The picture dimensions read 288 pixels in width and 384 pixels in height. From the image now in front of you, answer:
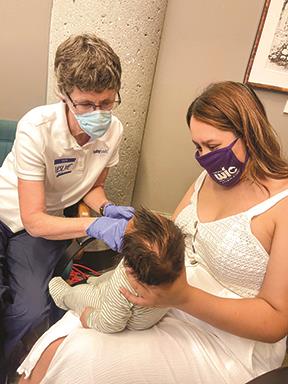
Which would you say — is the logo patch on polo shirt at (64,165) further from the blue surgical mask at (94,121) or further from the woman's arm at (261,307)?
the woman's arm at (261,307)

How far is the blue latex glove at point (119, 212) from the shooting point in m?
1.24

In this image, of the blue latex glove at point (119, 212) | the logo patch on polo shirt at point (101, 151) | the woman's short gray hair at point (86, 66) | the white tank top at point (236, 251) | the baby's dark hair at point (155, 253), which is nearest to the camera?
the baby's dark hair at point (155, 253)

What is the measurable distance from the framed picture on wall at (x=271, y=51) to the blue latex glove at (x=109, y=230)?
1.21m

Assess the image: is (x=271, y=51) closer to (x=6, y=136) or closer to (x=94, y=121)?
(x=94, y=121)

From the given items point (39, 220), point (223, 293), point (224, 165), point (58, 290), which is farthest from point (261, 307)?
point (39, 220)

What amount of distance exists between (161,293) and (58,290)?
569mm

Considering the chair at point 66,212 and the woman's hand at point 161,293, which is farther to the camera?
the chair at point 66,212

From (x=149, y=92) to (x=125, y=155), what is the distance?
1.30ft

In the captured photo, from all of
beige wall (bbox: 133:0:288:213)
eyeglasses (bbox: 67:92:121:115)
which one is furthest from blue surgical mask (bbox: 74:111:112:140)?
beige wall (bbox: 133:0:288:213)

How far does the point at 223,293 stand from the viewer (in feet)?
3.44

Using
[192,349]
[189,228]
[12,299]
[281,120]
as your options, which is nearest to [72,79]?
[189,228]

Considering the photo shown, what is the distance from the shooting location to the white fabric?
0.88 m

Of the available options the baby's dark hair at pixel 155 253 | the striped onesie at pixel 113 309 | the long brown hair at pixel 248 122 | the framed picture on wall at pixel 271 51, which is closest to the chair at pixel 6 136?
the striped onesie at pixel 113 309

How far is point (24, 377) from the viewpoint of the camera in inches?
41.5
